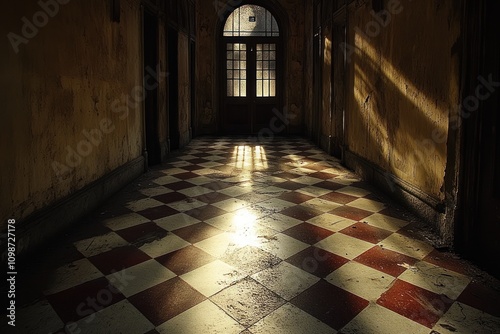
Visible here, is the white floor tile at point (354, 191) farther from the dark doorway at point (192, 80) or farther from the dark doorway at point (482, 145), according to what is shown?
the dark doorway at point (192, 80)

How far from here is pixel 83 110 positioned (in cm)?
345

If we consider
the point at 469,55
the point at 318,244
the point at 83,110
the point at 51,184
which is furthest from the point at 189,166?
the point at 469,55

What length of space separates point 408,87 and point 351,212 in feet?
4.53

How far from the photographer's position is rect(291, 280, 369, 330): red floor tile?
186 centimetres

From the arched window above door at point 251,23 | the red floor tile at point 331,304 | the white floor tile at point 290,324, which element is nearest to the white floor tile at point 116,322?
the white floor tile at point 290,324

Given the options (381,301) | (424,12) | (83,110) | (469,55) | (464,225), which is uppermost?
(424,12)

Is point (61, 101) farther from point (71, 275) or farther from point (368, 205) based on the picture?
point (368, 205)

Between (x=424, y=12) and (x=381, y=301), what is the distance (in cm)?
260

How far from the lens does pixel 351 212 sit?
3594 mm

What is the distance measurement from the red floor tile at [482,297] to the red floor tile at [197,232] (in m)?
1.84

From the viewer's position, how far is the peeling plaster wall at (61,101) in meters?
2.39

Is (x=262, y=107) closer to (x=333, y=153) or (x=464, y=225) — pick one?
(x=333, y=153)

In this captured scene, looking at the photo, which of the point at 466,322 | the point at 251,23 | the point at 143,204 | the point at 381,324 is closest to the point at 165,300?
the point at 381,324

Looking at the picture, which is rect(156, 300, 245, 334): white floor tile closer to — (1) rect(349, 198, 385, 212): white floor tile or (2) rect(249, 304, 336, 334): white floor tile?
(2) rect(249, 304, 336, 334): white floor tile
